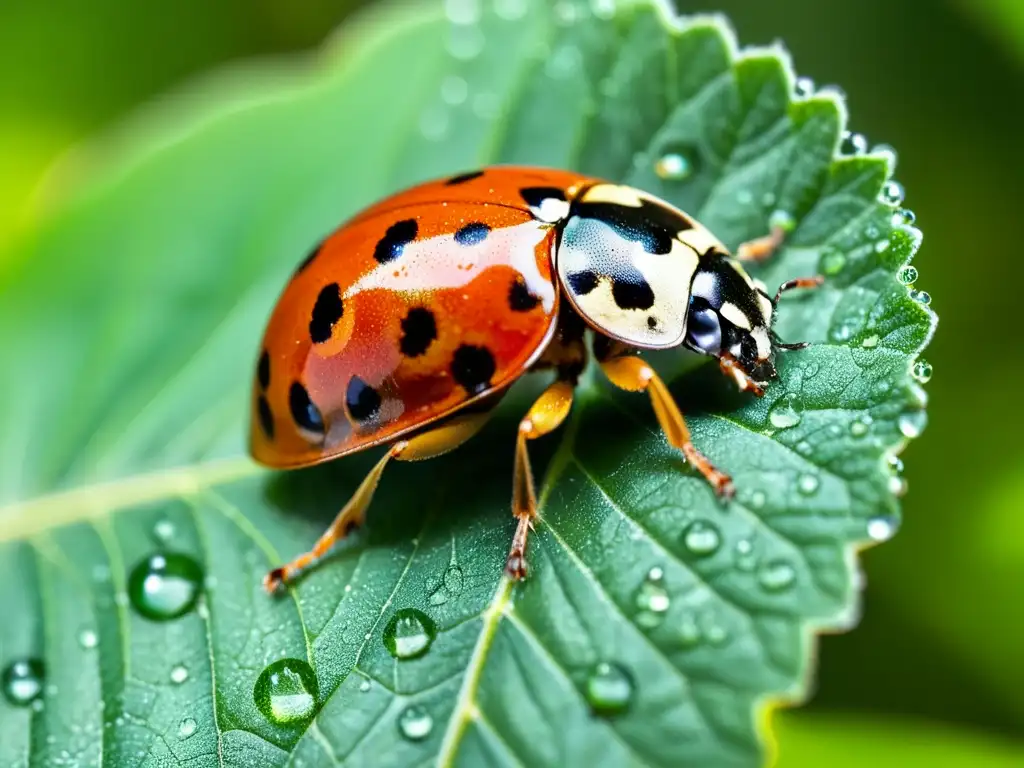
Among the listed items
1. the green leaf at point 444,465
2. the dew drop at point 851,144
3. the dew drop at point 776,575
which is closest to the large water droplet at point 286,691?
the green leaf at point 444,465

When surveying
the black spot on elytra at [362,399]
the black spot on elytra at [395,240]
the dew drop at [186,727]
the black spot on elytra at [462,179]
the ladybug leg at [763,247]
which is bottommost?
the dew drop at [186,727]

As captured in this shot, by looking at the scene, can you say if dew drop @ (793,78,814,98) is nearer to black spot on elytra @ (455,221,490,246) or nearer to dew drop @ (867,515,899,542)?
black spot on elytra @ (455,221,490,246)

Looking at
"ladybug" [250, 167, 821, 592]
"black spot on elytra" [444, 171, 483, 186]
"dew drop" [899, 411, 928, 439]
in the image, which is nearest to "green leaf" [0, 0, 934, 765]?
"dew drop" [899, 411, 928, 439]

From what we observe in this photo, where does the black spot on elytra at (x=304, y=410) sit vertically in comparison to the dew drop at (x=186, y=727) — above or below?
above

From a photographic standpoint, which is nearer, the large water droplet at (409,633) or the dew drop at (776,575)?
the dew drop at (776,575)

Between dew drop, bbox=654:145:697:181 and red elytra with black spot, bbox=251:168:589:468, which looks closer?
red elytra with black spot, bbox=251:168:589:468

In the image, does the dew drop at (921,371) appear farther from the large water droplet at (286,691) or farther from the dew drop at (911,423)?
the large water droplet at (286,691)

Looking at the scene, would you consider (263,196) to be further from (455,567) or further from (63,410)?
(455,567)

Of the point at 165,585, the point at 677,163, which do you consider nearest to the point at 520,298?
the point at 677,163
